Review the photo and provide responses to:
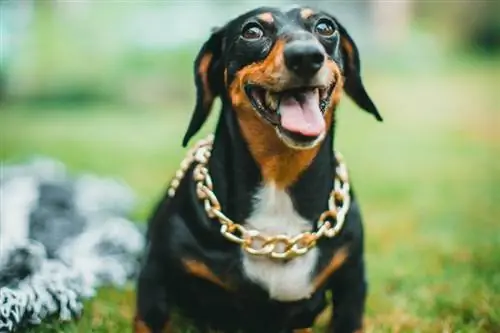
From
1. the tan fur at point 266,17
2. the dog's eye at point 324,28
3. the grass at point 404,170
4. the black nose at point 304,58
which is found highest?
the tan fur at point 266,17

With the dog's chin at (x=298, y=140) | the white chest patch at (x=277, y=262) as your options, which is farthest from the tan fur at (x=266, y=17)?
the white chest patch at (x=277, y=262)

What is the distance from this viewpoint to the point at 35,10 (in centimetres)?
367

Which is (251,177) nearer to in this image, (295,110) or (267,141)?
(267,141)

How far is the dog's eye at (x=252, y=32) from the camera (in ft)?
5.01

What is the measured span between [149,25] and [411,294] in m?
2.40

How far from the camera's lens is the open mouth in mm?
1440

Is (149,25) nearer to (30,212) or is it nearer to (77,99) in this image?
(77,99)

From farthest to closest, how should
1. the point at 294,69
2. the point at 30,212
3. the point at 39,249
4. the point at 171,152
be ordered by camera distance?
the point at 171,152
the point at 30,212
the point at 39,249
the point at 294,69

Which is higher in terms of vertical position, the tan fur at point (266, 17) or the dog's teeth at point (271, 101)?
the tan fur at point (266, 17)


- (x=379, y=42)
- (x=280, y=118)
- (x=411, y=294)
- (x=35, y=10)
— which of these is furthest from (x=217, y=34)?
(x=379, y=42)

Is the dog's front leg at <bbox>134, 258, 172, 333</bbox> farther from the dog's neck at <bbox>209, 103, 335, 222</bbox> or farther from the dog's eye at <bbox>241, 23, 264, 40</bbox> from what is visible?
the dog's eye at <bbox>241, 23, 264, 40</bbox>

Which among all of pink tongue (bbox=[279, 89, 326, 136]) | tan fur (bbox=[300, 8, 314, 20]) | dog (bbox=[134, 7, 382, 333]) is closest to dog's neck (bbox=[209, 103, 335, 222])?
dog (bbox=[134, 7, 382, 333])

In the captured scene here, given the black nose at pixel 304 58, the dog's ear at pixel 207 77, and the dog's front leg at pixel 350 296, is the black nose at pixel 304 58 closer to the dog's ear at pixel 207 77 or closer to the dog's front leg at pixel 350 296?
the dog's ear at pixel 207 77

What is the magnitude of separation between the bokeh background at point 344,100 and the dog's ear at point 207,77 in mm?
885
